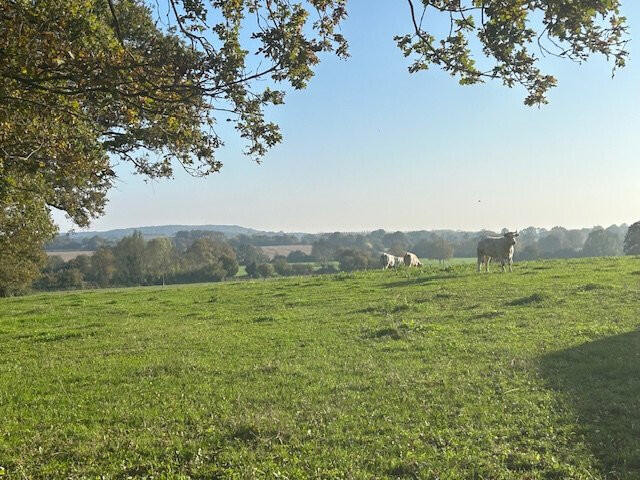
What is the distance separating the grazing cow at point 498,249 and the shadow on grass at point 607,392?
754 inches

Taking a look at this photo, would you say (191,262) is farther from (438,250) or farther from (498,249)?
(498,249)

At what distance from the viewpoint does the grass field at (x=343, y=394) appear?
6648mm

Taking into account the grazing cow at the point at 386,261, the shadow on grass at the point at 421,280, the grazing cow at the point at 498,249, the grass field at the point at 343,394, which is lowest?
the grass field at the point at 343,394

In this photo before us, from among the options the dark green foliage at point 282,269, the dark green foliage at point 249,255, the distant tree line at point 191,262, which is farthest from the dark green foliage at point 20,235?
the dark green foliage at point 249,255

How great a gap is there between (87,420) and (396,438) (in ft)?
16.6

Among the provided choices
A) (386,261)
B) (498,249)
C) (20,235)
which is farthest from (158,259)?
(498,249)

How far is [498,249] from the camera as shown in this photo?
1242 inches

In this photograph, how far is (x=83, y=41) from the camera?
7219mm

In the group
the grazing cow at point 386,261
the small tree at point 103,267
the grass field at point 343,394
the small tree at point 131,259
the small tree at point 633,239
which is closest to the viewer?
the grass field at point 343,394

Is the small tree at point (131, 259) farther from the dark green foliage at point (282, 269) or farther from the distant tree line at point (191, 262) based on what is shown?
the dark green foliage at point (282, 269)

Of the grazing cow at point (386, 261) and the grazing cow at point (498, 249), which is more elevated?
the grazing cow at point (498, 249)

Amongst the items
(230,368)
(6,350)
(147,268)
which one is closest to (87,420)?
(230,368)

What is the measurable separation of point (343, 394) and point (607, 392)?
430 centimetres

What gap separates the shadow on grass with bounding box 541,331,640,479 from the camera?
6.46 m
